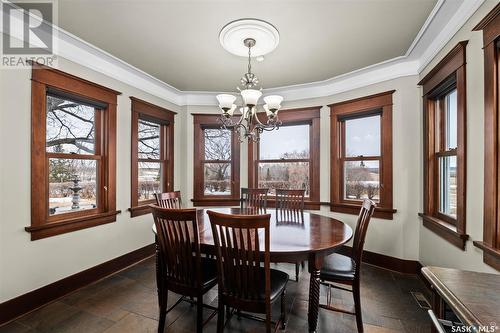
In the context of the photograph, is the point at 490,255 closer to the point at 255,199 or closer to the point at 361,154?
the point at 361,154

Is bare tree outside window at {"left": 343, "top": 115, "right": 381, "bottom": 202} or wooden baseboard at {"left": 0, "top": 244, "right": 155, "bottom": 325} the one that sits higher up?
bare tree outside window at {"left": 343, "top": 115, "right": 381, "bottom": 202}

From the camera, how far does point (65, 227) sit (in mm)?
2434

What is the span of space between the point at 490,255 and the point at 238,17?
2675 millimetres

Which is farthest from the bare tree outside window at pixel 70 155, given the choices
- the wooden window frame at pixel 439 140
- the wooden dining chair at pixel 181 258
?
the wooden window frame at pixel 439 140

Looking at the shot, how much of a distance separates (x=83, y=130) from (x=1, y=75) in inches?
34.3

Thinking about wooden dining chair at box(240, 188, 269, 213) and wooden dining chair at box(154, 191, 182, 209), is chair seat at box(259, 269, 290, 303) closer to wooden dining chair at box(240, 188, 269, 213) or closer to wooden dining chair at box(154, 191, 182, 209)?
wooden dining chair at box(240, 188, 269, 213)

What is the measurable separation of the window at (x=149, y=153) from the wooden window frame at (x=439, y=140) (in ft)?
12.0

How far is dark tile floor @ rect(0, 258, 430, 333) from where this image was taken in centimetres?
191

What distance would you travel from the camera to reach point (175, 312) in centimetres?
213

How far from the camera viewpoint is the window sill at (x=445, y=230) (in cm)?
194

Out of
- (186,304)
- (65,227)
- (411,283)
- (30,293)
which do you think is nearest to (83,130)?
(65,227)

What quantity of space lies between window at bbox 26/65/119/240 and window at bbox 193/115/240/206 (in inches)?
Result: 57.3

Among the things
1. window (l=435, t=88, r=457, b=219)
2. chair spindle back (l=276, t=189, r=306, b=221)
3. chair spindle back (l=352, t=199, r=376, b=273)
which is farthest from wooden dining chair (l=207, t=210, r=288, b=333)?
window (l=435, t=88, r=457, b=219)

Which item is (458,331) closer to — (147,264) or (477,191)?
(477,191)
